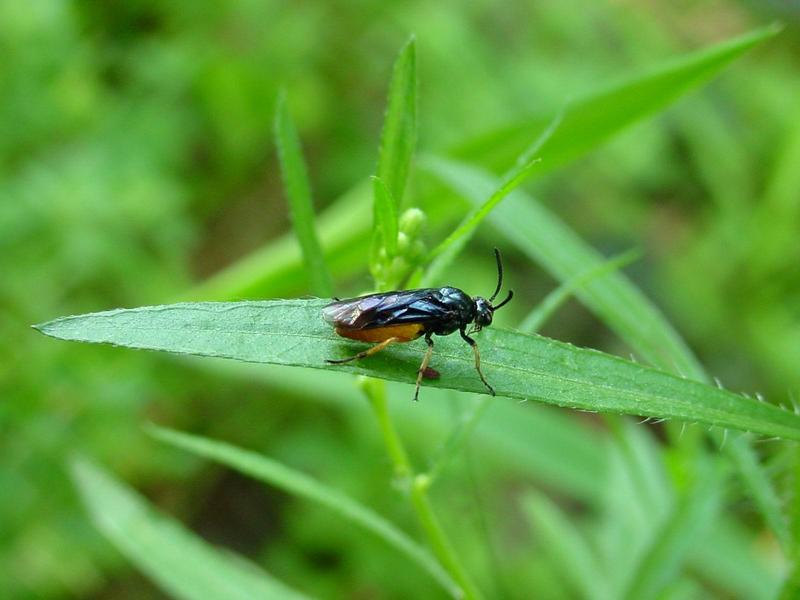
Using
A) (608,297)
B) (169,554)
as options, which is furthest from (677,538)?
(169,554)

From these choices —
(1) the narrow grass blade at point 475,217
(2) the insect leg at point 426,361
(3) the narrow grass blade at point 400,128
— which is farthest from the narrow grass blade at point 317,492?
(3) the narrow grass blade at point 400,128

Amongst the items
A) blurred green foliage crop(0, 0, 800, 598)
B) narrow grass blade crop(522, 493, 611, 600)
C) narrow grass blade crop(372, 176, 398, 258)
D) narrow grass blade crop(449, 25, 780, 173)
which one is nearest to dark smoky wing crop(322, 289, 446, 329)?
narrow grass blade crop(372, 176, 398, 258)

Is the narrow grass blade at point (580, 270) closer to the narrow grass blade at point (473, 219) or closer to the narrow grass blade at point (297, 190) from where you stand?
the narrow grass blade at point (473, 219)

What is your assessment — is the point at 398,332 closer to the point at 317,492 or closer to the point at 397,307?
the point at 397,307

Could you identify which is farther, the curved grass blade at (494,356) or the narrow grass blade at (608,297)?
the narrow grass blade at (608,297)

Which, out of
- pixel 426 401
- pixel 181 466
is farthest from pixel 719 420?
pixel 181 466

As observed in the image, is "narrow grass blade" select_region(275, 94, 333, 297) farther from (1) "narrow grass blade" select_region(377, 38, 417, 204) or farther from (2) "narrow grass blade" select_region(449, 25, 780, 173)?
(2) "narrow grass blade" select_region(449, 25, 780, 173)
